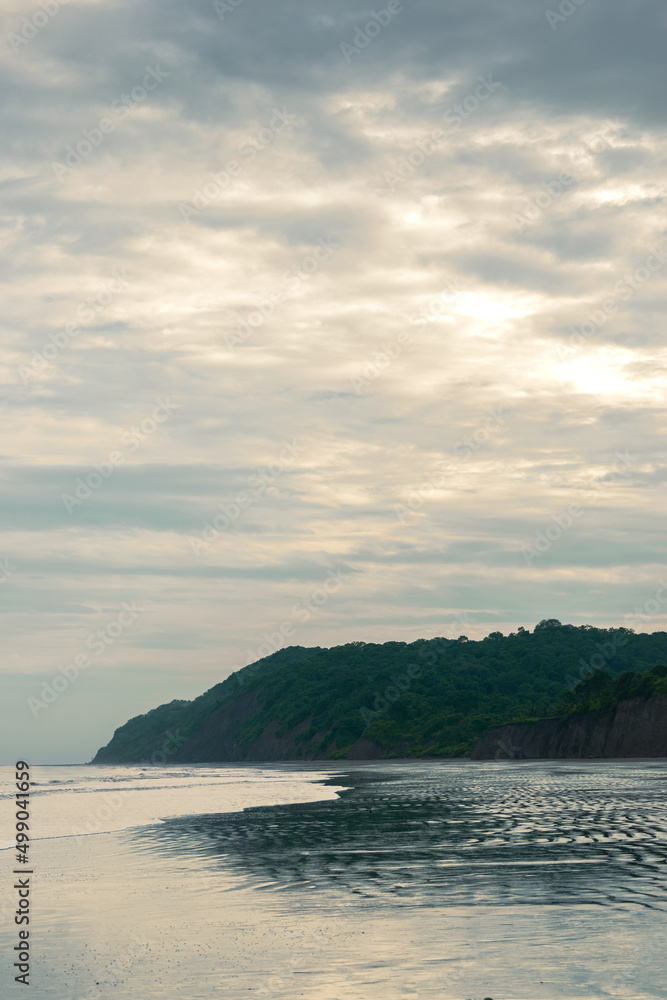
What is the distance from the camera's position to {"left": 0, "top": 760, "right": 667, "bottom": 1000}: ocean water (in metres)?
13.5

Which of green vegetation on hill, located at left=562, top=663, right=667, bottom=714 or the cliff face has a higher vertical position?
green vegetation on hill, located at left=562, top=663, right=667, bottom=714

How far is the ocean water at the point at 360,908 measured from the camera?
44.2 ft

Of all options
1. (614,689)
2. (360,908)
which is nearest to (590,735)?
(614,689)

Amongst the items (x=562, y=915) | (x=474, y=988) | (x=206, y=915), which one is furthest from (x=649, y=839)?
(x=474, y=988)

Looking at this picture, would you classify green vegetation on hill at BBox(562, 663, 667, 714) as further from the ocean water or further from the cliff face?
the ocean water

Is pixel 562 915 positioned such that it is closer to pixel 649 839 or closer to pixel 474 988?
pixel 474 988

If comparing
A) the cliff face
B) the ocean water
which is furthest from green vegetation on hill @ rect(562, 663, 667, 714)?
the ocean water

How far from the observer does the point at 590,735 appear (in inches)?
4195

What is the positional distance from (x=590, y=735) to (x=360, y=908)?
94.3 m

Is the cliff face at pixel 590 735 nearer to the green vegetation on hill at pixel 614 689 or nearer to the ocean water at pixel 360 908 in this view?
the green vegetation on hill at pixel 614 689

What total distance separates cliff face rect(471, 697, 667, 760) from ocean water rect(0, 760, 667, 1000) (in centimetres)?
6405

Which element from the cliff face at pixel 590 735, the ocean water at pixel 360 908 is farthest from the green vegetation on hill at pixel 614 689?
the ocean water at pixel 360 908

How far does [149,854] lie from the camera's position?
29.5m

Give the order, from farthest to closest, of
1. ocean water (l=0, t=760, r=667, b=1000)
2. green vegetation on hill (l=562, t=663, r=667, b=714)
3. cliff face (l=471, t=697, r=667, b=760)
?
1. green vegetation on hill (l=562, t=663, r=667, b=714)
2. cliff face (l=471, t=697, r=667, b=760)
3. ocean water (l=0, t=760, r=667, b=1000)
